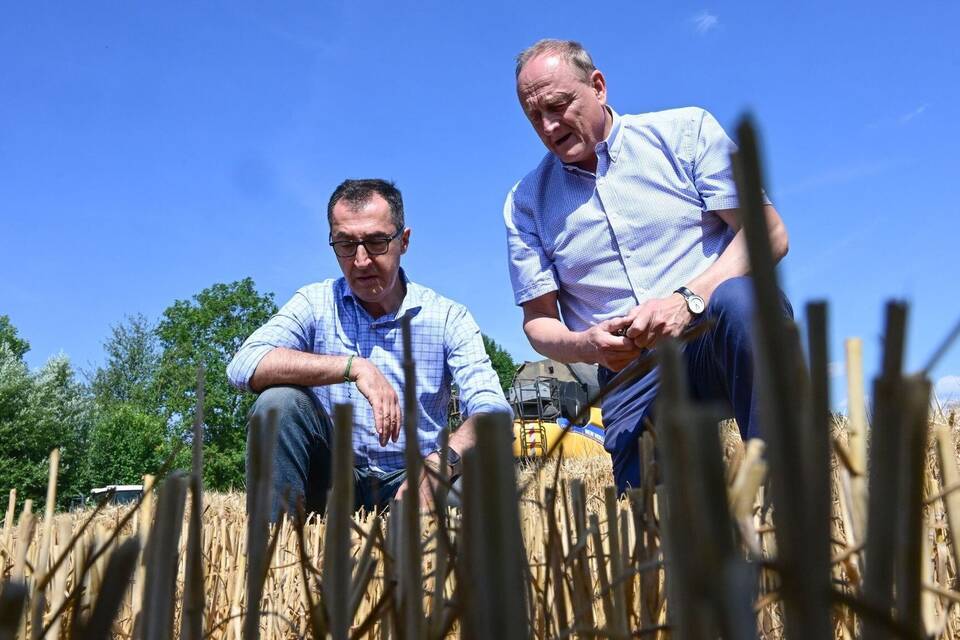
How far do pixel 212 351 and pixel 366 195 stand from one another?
2239cm

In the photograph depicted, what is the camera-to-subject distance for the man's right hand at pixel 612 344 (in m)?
1.87

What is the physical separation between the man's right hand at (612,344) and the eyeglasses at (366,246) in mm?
887

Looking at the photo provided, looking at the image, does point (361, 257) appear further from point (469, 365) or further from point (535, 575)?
point (535, 575)

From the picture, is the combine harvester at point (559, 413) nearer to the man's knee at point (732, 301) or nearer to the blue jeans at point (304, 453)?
the blue jeans at point (304, 453)

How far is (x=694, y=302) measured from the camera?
6.21 feet

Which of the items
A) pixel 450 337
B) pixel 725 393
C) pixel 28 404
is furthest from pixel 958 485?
pixel 28 404

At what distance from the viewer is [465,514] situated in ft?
1.14

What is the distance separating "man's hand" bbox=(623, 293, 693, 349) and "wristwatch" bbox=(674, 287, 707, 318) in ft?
0.04

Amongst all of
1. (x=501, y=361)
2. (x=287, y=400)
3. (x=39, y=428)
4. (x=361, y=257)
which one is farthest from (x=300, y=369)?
(x=501, y=361)

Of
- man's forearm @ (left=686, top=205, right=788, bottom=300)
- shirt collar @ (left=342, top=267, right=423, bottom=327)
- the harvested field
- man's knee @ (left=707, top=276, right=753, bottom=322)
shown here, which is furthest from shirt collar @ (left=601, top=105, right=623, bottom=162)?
the harvested field

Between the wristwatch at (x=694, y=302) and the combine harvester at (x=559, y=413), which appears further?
the combine harvester at (x=559, y=413)

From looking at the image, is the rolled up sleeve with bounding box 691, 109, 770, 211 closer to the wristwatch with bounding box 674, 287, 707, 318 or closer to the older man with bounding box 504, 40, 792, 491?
the older man with bounding box 504, 40, 792, 491

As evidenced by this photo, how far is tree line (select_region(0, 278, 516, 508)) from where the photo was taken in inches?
671

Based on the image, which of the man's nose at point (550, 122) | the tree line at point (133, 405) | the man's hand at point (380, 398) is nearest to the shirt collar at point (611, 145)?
the man's nose at point (550, 122)
